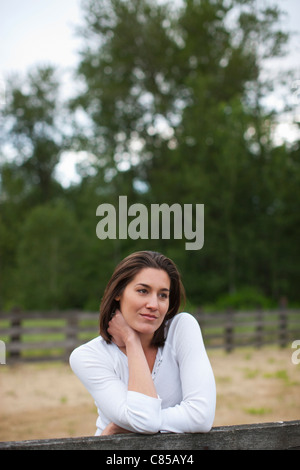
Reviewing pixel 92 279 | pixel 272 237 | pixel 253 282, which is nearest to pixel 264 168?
pixel 272 237

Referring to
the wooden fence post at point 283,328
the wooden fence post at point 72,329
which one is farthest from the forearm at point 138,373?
the wooden fence post at point 283,328

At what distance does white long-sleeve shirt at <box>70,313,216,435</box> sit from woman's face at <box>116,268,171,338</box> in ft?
0.38

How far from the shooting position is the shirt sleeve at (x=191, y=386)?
1.46 metres

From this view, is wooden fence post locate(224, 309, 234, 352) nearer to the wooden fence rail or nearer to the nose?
the nose

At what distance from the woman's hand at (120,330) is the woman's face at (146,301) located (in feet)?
0.06

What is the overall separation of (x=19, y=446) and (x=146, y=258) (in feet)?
2.64

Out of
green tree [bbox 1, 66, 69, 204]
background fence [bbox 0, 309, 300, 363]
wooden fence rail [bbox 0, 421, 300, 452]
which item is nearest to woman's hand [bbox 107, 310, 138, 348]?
wooden fence rail [bbox 0, 421, 300, 452]

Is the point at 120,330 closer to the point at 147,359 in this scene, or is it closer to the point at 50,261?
the point at 147,359

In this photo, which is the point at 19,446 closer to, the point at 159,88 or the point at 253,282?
the point at 253,282

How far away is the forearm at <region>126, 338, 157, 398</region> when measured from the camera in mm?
1526

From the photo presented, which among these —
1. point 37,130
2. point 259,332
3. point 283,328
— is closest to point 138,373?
point 259,332
